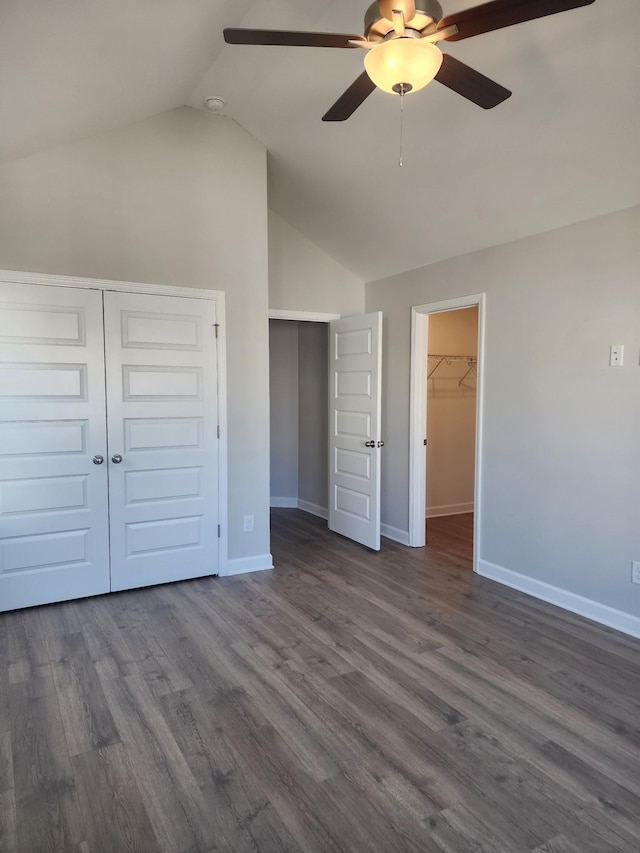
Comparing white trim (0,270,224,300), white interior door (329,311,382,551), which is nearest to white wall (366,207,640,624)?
white interior door (329,311,382,551)

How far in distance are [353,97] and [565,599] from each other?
3191 millimetres

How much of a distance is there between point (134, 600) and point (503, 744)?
252cm

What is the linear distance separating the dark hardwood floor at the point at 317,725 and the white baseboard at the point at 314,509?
2.31 meters

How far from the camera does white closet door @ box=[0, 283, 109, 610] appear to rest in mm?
3400

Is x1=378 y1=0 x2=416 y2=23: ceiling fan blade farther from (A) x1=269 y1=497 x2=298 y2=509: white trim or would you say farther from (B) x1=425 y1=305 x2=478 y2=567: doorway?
(A) x1=269 y1=497 x2=298 y2=509: white trim

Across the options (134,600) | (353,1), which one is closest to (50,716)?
(134,600)

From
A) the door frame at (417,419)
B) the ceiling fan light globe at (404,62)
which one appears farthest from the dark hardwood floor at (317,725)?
the ceiling fan light globe at (404,62)

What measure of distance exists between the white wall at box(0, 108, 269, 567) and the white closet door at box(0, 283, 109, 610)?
0.34m

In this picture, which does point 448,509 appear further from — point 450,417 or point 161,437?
point 161,437

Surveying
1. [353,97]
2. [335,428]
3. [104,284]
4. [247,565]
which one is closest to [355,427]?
[335,428]

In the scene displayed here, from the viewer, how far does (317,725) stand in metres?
2.33

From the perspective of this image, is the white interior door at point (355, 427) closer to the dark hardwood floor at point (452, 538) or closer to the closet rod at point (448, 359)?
the dark hardwood floor at point (452, 538)

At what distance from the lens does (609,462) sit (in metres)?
3.25

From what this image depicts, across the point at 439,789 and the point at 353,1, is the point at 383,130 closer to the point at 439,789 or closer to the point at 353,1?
the point at 353,1
